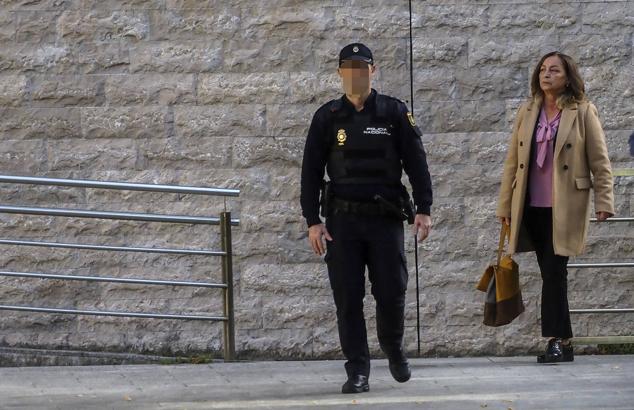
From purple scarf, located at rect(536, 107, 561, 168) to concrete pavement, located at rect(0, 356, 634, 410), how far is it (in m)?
1.24

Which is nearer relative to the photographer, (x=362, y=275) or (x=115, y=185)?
(x=362, y=275)

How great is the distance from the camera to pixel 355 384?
7043 mm

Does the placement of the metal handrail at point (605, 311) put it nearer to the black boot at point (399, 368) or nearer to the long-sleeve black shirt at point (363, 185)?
the black boot at point (399, 368)

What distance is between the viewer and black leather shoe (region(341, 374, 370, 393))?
7043 mm

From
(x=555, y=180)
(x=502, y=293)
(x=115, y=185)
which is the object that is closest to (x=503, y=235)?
(x=502, y=293)

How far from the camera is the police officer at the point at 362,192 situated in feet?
22.7

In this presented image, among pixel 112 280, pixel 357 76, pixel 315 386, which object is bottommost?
pixel 315 386

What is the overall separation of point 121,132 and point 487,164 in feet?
7.82

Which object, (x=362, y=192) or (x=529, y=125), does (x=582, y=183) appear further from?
(x=362, y=192)

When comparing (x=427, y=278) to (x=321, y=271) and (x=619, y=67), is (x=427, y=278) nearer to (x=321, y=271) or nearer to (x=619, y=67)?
(x=321, y=271)

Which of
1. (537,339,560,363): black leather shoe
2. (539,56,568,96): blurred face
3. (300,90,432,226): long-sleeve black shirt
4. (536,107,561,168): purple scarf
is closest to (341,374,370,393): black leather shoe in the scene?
(300,90,432,226): long-sleeve black shirt

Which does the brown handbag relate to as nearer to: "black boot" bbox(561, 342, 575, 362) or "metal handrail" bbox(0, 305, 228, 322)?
"black boot" bbox(561, 342, 575, 362)

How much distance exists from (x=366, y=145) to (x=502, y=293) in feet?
5.31

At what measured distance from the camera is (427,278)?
29.2 ft
